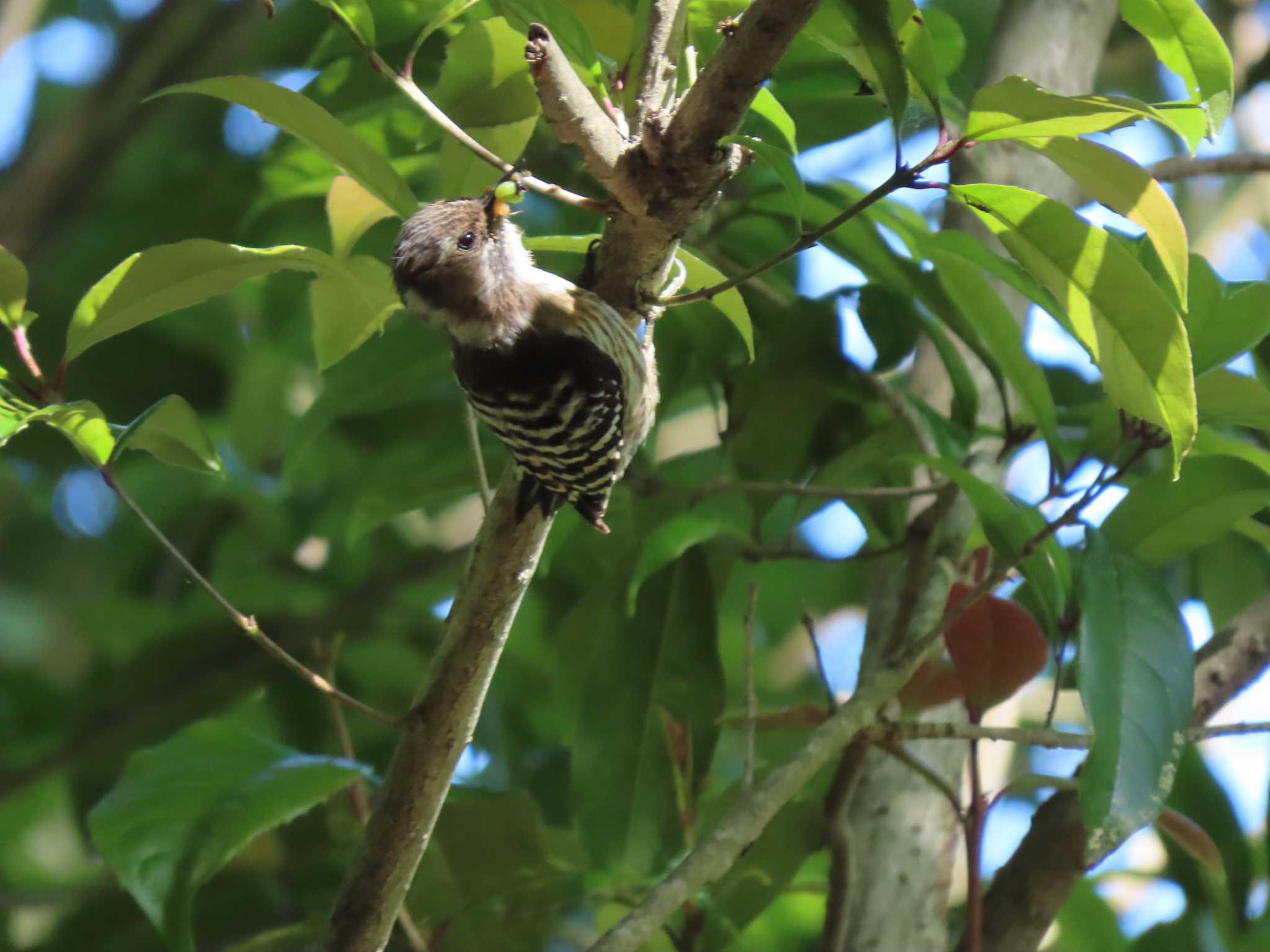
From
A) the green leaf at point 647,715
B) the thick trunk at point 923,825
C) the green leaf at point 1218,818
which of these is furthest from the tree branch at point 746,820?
the green leaf at point 1218,818

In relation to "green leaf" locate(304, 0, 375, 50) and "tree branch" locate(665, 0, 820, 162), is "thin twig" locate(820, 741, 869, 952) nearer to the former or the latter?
"tree branch" locate(665, 0, 820, 162)

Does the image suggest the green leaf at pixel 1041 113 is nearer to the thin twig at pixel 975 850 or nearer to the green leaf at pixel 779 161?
the green leaf at pixel 779 161

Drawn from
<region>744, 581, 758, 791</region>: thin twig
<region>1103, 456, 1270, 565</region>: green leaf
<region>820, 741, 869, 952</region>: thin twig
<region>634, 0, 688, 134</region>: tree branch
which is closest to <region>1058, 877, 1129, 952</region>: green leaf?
<region>820, 741, 869, 952</region>: thin twig

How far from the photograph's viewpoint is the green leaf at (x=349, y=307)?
187cm

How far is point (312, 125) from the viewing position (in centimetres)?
156

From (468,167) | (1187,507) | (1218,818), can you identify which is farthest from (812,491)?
(1218,818)

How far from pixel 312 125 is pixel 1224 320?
1.22 metres

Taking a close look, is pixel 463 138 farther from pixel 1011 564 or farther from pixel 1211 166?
pixel 1211 166

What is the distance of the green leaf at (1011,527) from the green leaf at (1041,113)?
535 mm

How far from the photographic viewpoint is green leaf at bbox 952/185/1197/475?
1372 millimetres

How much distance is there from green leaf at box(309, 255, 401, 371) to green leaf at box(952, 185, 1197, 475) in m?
0.88

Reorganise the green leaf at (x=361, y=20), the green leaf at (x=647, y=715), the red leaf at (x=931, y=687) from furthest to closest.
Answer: the green leaf at (x=647, y=715) < the red leaf at (x=931, y=687) < the green leaf at (x=361, y=20)

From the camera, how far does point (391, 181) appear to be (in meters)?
1.63

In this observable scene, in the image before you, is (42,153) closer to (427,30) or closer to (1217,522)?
(427,30)
